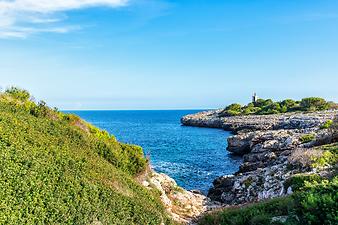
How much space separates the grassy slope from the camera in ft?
33.7

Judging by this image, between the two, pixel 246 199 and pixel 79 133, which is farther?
pixel 246 199

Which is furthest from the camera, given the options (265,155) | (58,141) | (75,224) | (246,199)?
(265,155)

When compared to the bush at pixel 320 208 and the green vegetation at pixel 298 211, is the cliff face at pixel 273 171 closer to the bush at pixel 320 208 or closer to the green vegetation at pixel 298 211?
the green vegetation at pixel 298 211

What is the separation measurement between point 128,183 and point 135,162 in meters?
3.62

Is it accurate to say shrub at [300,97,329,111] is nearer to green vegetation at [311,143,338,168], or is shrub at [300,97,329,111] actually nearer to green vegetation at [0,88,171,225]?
green vegetation at [311,143,338,168]

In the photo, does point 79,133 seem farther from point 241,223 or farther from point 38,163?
point 241,223

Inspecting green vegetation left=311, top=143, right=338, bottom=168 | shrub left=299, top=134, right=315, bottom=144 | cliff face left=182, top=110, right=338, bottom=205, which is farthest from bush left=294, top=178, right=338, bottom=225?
shrub left=299, top=134, right=315, bottom=144

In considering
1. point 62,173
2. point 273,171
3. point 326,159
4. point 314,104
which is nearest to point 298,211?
point 62,173

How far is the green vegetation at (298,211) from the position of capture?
1024 centimetres

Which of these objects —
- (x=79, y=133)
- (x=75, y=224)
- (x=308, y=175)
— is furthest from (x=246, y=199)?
(x=75, y=224)

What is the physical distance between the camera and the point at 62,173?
1405 cm

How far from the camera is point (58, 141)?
17.1 m

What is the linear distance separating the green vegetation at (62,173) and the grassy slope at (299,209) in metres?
3.14

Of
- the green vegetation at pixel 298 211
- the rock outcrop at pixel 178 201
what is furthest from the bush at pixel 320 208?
the rock outcrop at pixel 178 201
